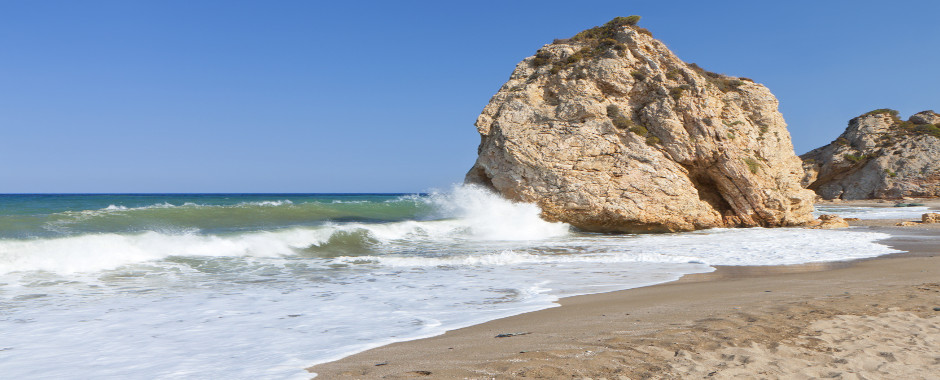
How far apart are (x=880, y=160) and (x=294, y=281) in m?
49.2

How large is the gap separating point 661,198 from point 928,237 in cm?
644

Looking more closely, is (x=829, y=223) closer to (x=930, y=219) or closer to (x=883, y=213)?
(x=930, y=219)

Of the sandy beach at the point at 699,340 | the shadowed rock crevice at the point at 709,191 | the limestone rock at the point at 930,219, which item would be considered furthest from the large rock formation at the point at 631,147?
the sandy beach at the point at 699,340

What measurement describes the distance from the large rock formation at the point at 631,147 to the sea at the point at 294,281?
914mm

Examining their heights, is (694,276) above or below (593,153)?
below

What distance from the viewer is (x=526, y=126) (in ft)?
53.1

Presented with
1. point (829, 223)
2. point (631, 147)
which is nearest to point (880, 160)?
point (829, 223)

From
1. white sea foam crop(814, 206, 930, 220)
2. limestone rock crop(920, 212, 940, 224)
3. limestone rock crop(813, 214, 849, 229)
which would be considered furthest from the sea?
white sea foam crop(814, 206, 930, 220)

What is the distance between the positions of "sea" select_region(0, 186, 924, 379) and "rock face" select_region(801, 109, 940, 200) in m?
34.1

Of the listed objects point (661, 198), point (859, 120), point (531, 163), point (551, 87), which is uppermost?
point (859, 120)

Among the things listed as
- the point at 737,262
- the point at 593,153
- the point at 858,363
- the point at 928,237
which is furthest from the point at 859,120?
the point at 858,363

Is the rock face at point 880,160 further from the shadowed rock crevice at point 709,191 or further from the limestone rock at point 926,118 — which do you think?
the shadowed rock crevice at point 709,191

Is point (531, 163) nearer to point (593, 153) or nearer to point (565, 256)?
point (593, 153)

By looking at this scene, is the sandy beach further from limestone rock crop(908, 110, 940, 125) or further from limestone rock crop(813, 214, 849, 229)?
limestone rock crop(908, 110, 940, 125)
